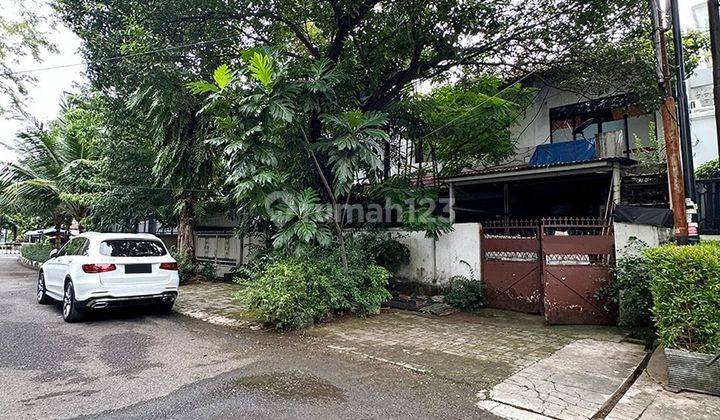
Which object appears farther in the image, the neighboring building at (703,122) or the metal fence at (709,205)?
the neighboring building at (703,122)

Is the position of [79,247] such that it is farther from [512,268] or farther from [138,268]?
[512,268]

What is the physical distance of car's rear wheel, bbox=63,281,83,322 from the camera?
22.3ft

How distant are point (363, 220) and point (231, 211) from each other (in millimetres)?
4604

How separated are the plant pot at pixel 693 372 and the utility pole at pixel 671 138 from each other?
7.12ft

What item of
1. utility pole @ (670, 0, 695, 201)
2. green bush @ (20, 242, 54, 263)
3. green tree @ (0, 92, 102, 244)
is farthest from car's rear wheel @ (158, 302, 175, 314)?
green bush @ (20, 242, 54, 263)

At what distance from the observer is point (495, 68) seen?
1100 cm

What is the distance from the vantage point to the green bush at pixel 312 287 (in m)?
6.46

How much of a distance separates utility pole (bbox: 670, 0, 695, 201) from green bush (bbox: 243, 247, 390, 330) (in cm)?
501

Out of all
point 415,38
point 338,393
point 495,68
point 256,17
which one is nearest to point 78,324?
point 338,393

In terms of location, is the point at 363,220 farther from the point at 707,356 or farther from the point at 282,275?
the point at 707,356

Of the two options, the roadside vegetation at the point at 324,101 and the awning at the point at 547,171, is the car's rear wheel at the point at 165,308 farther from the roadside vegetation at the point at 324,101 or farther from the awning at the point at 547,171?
the awning at the point at 547,171

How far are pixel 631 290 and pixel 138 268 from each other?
8.24m

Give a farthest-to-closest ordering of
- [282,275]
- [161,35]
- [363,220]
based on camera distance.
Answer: [363,220], [161,35], [282,275]

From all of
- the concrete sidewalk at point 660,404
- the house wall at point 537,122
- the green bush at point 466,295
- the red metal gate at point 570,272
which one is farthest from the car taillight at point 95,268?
the house wall at point 537,122
